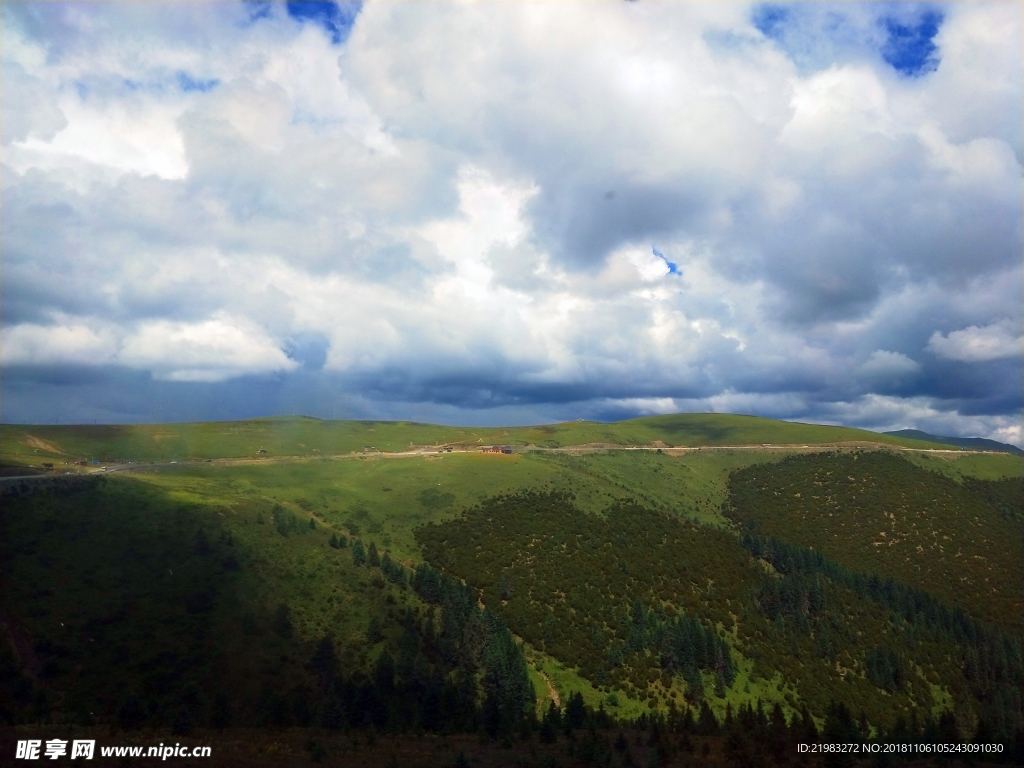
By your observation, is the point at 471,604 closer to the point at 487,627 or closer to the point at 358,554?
the point at 487,627

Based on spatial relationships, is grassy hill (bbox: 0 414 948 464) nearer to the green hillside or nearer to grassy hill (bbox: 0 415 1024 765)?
grassy hill (bbox: 0 415 1024 765)

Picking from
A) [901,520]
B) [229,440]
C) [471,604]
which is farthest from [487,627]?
[229,440]

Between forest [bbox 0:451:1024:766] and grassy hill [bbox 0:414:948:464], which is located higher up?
grassy hill [bbox 0:414:948:464]

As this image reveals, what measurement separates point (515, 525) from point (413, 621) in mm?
31127

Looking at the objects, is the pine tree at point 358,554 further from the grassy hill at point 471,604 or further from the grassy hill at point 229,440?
the grassy hill at point 229,440

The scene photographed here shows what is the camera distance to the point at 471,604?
6919cm

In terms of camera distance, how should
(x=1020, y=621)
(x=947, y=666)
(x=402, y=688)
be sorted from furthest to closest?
(x=1020, y=621) → (x=947, y=666) → (x=402, y=688)

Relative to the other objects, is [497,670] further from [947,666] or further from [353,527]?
[947,666]

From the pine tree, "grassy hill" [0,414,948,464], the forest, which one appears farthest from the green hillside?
the pine tree

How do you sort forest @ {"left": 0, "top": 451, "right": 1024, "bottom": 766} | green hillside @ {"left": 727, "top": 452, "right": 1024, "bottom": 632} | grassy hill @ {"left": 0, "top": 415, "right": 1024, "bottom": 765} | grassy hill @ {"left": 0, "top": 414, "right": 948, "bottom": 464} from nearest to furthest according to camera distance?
forest @ {"left": 0, "top": 451, "right": 1024, "bottom": 766}
grassy hill @ {"left": 0, "top": 415, "right": 1024, "bottom": 765}
green hillside @ {"left": 727, "top": 452, "right": 1024, "bottom": 632}
grassy hill @ {"left": 0, "top": 414, "right": 948, "bottom": 464}

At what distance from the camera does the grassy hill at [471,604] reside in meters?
47.8

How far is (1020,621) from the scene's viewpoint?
319 feet

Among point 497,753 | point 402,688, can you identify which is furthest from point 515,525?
point 497,753

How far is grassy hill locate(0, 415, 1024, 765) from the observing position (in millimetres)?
47844
